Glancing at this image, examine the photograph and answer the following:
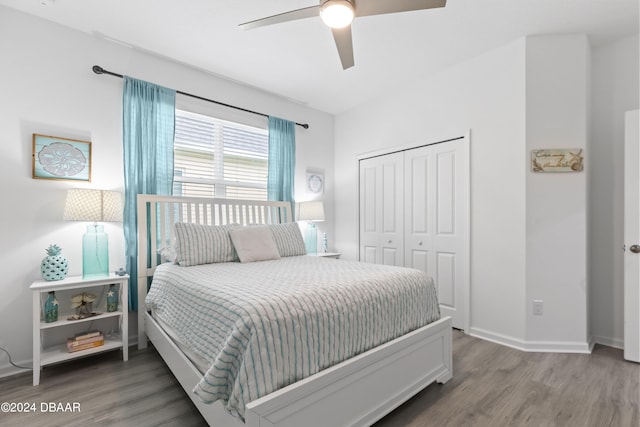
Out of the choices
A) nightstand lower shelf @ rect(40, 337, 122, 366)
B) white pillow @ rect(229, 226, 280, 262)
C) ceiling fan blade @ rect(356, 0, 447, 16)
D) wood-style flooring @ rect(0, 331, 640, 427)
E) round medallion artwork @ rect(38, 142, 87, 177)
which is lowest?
wood-style flooring @ rect(0, 331, 640, 427)

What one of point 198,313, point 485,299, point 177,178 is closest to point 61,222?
point 177,178

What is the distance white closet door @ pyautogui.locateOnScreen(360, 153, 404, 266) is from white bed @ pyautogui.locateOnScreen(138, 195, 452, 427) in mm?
1770

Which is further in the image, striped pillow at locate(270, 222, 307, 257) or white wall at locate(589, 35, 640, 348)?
striped pillow at locate(270, 222, 307, 257)

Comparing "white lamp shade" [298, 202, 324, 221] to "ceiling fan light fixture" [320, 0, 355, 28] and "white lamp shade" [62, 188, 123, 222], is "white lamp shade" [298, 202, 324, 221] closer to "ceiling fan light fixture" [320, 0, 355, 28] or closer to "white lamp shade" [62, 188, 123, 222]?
"white lamp shade" [62, 188, 123, 222]

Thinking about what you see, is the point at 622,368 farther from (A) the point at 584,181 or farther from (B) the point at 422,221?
(B) the point at 422,221

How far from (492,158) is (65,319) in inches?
152

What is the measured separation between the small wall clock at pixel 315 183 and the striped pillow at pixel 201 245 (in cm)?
172

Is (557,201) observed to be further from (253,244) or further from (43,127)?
(43,127)

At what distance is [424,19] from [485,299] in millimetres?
2580

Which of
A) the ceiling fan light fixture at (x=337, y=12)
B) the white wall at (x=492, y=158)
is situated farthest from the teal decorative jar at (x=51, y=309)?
the white wall at (x=492, y=158)

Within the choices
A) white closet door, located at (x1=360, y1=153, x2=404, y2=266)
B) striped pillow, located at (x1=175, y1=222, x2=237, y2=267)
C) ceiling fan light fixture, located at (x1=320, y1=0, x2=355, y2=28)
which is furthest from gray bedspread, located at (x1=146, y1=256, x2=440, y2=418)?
white closet door, located at (x1=360, y1=153, x2=404, y2=266)

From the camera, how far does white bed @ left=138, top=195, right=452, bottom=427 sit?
47.6 inches

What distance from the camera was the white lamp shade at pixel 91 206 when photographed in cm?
228

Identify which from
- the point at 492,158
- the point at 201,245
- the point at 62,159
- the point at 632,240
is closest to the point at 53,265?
the point at 62,159
